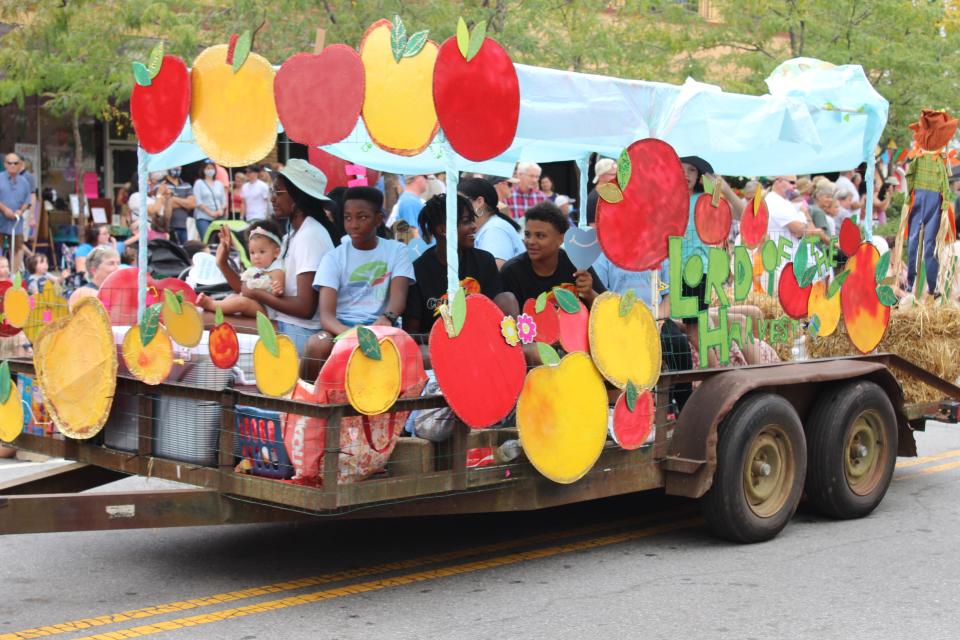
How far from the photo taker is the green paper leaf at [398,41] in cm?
537

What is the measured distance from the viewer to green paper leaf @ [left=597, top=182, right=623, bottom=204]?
20.4ft

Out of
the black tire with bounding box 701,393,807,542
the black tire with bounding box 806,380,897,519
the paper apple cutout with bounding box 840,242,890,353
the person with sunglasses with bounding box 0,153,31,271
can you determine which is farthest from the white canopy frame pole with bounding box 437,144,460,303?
the person with sunglasses with bounding box 0,153,31,271

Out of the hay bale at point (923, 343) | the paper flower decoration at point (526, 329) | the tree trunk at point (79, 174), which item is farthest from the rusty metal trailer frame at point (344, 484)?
the tree trunk at point (79, 174)

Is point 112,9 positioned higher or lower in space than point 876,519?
higher

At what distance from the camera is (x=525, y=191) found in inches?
538

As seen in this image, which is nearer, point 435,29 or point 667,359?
point 667,359

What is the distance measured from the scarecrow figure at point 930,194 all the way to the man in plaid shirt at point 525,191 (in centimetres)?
449

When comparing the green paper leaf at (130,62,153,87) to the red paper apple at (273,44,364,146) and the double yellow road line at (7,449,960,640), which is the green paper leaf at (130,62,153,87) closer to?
the red paper apple at (273,44,364,146)

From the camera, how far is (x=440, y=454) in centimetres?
568

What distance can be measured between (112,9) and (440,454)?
13204 mm

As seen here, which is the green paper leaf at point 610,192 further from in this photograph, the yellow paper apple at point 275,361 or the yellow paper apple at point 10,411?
the yellow paper apple at point 10,411

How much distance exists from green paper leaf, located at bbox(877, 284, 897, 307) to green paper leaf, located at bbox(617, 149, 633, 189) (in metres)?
Result: 2.40

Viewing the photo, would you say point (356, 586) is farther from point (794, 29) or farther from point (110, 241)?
point (794, 29)

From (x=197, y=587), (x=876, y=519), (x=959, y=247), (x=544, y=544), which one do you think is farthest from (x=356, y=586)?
(x=959, y=247)
